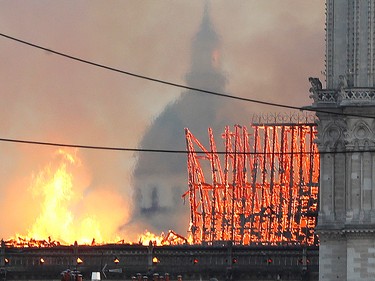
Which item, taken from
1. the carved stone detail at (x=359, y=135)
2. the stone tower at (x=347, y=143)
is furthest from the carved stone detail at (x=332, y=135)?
the carved stone detail at (x=359, y=135)

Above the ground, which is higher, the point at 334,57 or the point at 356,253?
the point at 334,57

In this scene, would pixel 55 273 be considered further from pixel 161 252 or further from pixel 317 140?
pixel 317 140

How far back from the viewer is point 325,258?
131 m

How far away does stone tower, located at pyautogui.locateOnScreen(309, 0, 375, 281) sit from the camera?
12794 cm

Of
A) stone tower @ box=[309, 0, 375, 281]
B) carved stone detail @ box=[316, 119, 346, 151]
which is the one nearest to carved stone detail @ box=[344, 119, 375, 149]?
stone tower @ box=[309, 0, 375, 281]

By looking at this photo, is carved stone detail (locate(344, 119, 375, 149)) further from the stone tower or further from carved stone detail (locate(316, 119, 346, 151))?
carved stone detail (locate(316, 119, 346, 151))

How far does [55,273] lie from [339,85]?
156 feet

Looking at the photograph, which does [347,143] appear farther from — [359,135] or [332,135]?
[332,135]

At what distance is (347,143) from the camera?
129 metres

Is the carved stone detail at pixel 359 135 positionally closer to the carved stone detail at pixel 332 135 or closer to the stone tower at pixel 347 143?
the stone tower at pixel 347 143

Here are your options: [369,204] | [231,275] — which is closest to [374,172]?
[369,204]

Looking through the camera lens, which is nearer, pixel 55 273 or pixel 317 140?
pixel 317 140

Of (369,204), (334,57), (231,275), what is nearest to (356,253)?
(369,204)

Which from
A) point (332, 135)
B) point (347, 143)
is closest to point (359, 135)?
point (347, 143)
